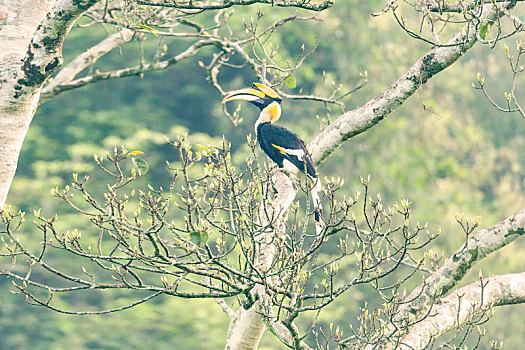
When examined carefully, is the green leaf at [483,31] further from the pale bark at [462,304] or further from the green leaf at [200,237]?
the green leaf at [200,237]

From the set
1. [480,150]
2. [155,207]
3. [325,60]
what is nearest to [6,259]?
[325,60]

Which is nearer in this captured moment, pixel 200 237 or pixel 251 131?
pixel 200 237

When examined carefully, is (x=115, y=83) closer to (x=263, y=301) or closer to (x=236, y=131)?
(x=236, y=131)

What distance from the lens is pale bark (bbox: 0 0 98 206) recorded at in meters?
3.24

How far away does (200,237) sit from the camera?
9.11ft

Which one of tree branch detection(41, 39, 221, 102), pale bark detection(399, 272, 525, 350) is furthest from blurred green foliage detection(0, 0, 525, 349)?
pale bark detection(399, 272, 525, 350)

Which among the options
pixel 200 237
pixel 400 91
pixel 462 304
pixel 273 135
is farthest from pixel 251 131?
pixel 200 237

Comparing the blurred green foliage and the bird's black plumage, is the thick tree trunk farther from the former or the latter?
the blurred green foliage

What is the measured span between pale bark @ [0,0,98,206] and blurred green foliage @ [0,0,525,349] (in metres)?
6.61

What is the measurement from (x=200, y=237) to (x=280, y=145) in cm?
219

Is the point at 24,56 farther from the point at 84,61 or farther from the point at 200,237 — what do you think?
the point at 84,61

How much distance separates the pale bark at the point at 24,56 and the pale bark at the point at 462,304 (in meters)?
2.05

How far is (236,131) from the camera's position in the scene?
13.3m

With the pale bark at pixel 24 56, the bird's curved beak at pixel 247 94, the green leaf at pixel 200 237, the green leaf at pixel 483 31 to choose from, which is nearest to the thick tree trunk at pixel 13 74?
the pale bark at pixel 24 56
